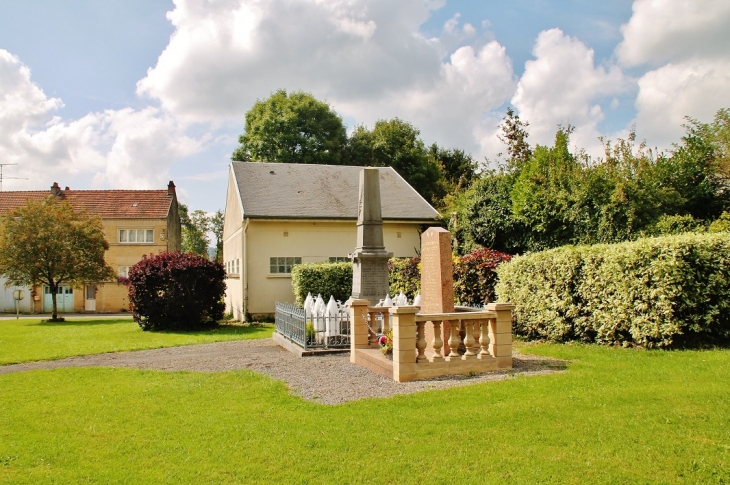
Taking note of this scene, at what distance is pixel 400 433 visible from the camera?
562 centimetres

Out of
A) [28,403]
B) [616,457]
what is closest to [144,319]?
[28,403]

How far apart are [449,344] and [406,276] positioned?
9.16m

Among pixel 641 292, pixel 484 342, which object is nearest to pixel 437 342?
pixel 484 342

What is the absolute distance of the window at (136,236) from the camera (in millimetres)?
36781

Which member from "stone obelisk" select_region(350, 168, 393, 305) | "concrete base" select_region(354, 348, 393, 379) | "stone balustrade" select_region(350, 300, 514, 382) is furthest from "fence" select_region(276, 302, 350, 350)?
"stone balustrade" select_region(350, 300, 514, 382)

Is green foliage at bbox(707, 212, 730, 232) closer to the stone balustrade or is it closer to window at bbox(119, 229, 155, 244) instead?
the stone balustrade

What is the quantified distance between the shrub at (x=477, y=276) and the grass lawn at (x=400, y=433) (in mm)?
6283

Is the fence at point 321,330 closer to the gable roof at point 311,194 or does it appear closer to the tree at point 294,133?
the gable roof at point 311,194

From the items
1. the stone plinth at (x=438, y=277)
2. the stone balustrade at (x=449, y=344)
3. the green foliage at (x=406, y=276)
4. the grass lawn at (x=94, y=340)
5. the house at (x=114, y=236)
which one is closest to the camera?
the stone balustrade at (x=449, y=344)

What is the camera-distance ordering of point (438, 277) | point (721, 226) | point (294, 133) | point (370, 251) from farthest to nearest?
point (294, 133)
point (721, 226)
point (370, 251)
point (438, 277)

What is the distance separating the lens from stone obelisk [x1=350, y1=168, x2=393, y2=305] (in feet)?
44.2

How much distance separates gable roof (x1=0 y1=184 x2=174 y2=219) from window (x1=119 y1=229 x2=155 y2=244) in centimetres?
93

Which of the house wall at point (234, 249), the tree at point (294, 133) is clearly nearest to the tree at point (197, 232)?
the tree at point (294, 133)

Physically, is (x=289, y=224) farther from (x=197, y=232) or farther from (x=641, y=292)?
(x=197, y=232)
